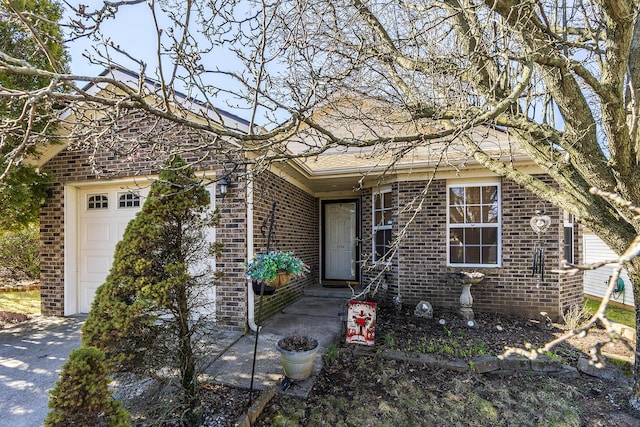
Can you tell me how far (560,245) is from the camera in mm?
6070

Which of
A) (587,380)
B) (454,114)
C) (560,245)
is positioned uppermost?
(454,114)

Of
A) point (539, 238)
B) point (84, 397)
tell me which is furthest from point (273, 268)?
point (539, 238)

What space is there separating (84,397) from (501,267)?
6.75m

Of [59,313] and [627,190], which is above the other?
[627,190]

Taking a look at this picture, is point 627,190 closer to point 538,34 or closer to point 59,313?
point 538,34

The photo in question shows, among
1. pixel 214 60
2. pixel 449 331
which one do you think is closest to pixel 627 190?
pixel 449 331

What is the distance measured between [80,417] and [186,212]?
1.69 m

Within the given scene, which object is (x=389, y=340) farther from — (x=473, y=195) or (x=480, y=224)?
(x=473, y=195)

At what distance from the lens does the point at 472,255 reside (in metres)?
6.62

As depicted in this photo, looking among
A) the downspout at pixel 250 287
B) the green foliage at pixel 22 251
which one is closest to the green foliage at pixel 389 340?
the downspout at pixel 250 287

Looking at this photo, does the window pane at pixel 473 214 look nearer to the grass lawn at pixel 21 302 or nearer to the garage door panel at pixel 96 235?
the garage door panel at pixel 96 235

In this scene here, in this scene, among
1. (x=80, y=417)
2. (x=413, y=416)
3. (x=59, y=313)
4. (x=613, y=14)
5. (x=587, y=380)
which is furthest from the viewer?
(x=59, y=313)

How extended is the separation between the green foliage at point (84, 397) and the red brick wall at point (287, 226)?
8.91ft

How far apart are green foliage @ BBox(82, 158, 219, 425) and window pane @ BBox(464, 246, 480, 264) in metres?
5.46
